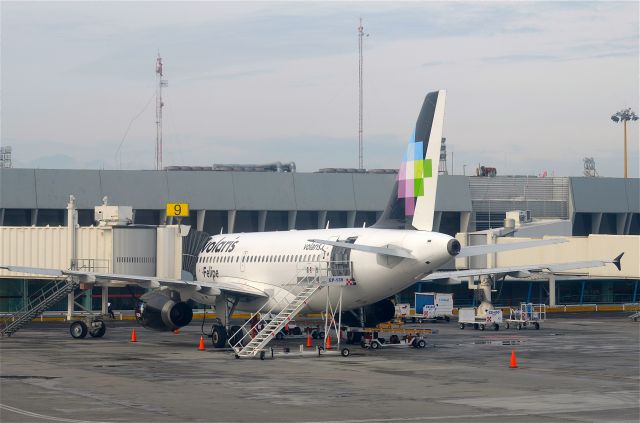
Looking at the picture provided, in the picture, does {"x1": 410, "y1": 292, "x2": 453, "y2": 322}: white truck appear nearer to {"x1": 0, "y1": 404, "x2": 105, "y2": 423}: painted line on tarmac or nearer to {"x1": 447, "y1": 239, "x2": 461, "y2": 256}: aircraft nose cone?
{"x1": 447, "y1": 239, "x2": 461, "y2": 256}: aircraft nose cone

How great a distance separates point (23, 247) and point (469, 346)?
26.0 metres

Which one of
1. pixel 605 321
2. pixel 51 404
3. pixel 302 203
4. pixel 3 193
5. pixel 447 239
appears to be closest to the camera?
pixel 51 404

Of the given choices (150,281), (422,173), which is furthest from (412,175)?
(150,281)

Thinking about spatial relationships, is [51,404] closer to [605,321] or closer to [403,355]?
[403,355]

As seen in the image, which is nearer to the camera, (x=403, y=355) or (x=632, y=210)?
(x=403, y=355)

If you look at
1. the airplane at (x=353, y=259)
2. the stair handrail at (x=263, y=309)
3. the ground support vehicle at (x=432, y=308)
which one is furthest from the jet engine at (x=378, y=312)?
the ground support vehicle at (x=432, y=308)

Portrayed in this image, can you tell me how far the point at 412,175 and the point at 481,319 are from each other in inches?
818

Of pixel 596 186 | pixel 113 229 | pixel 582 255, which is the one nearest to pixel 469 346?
pixel 113 229

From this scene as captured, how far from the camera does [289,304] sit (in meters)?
46.3

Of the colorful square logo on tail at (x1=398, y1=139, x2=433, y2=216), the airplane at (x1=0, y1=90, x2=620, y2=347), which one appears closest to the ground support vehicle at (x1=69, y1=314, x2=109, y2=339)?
the airplane at (x1=0, y1=90, x2=620, y2=347)

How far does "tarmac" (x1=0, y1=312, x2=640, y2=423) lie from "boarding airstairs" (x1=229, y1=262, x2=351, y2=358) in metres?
1.11

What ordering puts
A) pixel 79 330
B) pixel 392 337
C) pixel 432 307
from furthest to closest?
1. pixel 432 307
2. pixel 79 330
3. pixel 392 337

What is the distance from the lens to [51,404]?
93.1 ft

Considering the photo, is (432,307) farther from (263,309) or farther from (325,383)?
(325,383)
